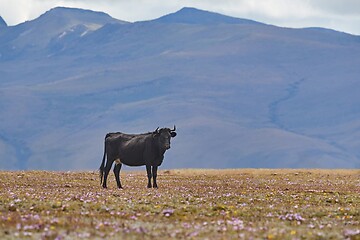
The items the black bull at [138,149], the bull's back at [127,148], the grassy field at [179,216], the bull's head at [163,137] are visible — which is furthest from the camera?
the bull's back at [127,148]

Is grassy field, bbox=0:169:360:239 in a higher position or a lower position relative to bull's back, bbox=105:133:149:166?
lower

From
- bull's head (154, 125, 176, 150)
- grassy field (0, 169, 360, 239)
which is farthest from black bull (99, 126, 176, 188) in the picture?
grassy field (0, 169, 360, 239)

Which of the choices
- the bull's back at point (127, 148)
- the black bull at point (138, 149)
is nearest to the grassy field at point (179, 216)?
the black bull at point (138, 149)

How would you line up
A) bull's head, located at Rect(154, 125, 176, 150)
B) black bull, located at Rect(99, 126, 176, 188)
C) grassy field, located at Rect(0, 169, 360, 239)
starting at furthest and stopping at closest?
black bull, located at Rect(99, 126, 176, 188), bull's head, located at Rect(154, 125, 176, 150), grassy field, located at Rect(0, 169, 360, 239)

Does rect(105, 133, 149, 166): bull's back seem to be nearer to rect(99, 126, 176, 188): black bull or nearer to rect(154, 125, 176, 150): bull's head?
rect(99, 126, 176, 188): black bull

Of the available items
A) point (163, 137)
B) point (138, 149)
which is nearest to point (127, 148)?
point (138, 149)

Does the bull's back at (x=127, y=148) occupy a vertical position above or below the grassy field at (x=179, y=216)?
above

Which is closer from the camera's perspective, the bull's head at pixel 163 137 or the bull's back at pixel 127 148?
the bull's head at pixel 163 137

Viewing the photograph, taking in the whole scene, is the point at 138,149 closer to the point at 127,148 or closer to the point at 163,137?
the point at 127,148

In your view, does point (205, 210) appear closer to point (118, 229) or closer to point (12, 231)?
point (118, 229)

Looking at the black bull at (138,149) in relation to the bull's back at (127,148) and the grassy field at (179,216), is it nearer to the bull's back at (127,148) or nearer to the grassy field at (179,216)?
the bull's back at (127,148)

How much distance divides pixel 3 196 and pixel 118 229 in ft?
31.3

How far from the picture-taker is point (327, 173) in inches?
2514

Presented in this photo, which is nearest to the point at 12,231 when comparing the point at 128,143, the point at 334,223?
the point at 334,223
